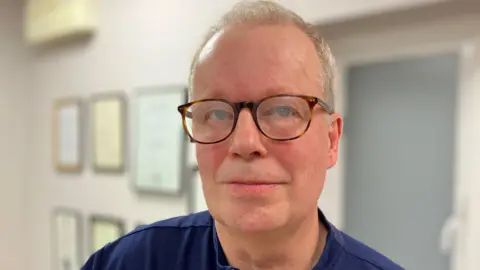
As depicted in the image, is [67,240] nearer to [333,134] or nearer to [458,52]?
[458,52]

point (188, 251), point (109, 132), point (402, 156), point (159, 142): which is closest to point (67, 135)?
point (109, 132)

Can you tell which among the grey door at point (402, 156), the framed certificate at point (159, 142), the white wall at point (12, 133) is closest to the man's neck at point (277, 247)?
the grey door at point (402, 156)

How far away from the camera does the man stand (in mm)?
812

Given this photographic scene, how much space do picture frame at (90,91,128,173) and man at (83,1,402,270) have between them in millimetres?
1588

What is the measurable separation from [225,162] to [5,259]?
2.75 meters

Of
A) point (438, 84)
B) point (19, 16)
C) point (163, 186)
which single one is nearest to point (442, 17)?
point (438, 84)

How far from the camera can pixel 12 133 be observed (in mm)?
3145

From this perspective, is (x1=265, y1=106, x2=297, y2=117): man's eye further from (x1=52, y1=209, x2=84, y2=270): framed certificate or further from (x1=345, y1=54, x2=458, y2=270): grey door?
(x1=52, y1=209, x2=84, y2=270): framed certificate

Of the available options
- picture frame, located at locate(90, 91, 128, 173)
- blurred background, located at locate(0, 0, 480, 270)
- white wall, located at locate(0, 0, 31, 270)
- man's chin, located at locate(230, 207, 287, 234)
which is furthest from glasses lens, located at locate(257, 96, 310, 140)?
white wall, located at locate(0, 0, 31, 270)

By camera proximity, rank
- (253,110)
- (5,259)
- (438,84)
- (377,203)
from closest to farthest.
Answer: (253,110), (438,84), (377,203), (5,259)

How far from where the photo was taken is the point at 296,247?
92cm

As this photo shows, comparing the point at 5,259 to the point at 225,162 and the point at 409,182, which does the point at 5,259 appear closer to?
the point at 409,182

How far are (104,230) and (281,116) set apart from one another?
1956 millimetres

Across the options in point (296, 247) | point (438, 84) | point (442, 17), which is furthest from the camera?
point (438, 84)
